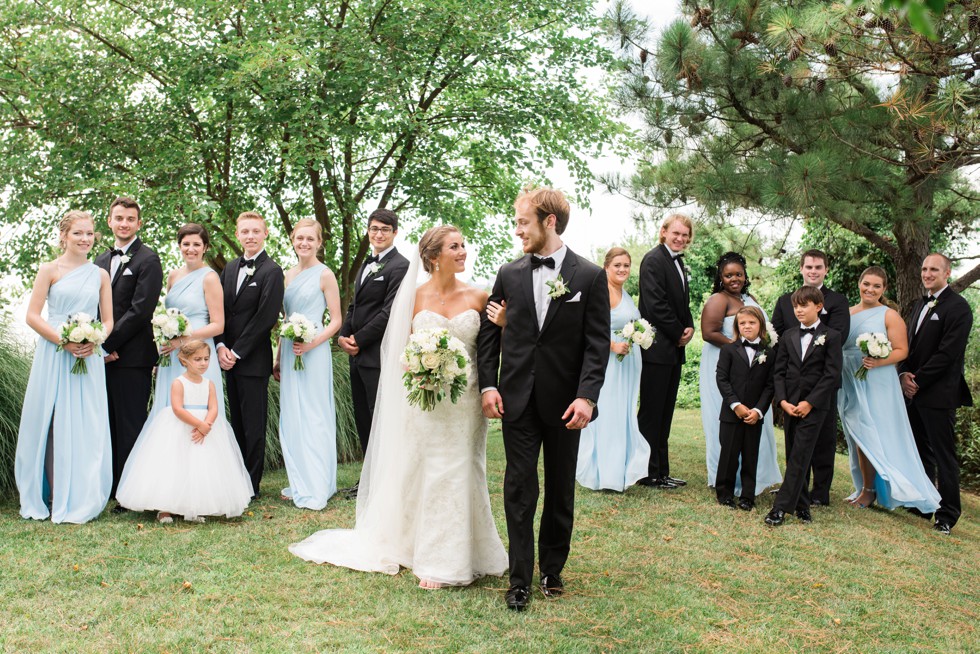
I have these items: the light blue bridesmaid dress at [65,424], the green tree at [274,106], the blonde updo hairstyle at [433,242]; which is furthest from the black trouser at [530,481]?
the green tree at [274,106]

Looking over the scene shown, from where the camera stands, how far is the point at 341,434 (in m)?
9.64

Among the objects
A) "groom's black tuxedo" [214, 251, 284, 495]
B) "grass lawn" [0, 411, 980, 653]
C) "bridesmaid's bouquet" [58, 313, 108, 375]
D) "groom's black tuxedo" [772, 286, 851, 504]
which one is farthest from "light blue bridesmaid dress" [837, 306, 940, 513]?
"bridesmaid's bouquet" [58, 313, 108, 375]

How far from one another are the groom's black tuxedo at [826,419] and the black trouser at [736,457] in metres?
0.55

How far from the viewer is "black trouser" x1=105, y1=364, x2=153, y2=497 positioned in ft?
22.2

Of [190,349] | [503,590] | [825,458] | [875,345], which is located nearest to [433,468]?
[503,590]

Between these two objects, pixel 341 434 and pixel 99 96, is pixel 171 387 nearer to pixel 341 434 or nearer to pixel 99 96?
pixel 341 434

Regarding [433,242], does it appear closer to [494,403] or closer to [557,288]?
[557,288]

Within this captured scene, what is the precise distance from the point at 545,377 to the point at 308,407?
324cm

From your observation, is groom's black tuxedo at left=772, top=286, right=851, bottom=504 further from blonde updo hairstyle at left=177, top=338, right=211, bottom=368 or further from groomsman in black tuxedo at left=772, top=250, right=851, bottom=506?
blonde updo hairstyle at left=177, top=338, right=211, bottom=368

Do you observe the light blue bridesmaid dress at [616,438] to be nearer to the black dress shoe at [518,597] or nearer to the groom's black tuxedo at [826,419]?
the groom's black tuxedo at [826,419]

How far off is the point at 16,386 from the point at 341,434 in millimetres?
3413

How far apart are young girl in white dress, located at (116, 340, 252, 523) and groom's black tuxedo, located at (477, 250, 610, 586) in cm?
257

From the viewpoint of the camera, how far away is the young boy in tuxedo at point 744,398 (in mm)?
7188

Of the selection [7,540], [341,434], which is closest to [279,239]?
[341,434]
